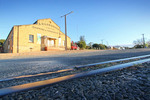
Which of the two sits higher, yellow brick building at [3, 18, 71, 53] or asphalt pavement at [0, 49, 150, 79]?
yellow brick building at [3, 18, 71, 53]

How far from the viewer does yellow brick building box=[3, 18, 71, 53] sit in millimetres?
13094

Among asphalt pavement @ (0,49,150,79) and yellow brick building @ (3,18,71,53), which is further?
yellow brick building @ (3,18,71,53)

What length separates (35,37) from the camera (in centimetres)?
1514

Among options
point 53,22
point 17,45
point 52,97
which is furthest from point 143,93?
point 53,22

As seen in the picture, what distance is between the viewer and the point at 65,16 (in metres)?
12.4

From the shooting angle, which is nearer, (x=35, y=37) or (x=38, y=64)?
(x=38, y=64)

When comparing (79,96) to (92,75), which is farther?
(92,75)

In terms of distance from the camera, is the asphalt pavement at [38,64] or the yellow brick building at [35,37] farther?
the yellow brick building at [35,37]

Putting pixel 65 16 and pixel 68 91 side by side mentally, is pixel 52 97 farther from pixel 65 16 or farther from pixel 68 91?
pixel 65 16

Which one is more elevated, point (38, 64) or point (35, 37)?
point (35, 37)

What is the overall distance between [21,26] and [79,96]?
16739 mm

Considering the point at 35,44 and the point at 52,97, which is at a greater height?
the point at 35,44

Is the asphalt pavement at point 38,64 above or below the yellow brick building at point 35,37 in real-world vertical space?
below

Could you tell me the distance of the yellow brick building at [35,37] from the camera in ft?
43.0
